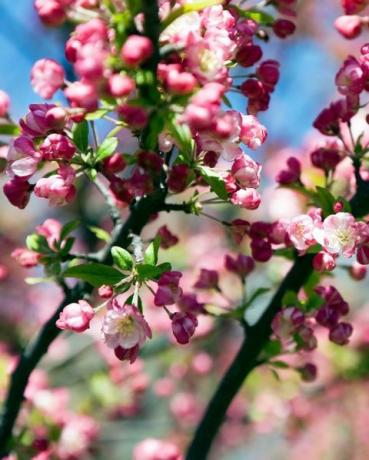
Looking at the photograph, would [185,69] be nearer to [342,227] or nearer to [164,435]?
[342,227]

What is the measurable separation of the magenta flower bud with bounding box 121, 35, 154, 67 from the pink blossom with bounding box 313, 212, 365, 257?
1.58 ft

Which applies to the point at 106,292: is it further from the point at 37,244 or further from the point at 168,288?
the point at 37,244

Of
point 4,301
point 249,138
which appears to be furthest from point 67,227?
point 4,301

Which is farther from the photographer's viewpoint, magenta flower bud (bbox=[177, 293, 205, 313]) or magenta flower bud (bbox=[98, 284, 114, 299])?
magenta flower bud (bbox=[177, 293, 205, 313])

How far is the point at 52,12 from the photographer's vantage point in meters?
1.08

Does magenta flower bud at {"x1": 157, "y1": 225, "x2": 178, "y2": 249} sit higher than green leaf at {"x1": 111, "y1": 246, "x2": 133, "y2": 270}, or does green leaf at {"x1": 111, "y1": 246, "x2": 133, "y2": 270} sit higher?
green leaf at {"x1": 111, "y1": 246, "x2": 133, "y2": 270}

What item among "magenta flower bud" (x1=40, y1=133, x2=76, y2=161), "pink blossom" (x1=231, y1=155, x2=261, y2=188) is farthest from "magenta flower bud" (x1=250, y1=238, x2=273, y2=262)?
"magenta flower bud" (x1=40, y1=133, x2=76, y2=161)

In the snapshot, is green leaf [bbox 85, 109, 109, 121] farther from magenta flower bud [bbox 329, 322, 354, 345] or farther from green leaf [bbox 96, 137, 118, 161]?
magenta flower bud [bbox 329, 322, 354, 345]

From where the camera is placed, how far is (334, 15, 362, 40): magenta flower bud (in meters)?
1.31

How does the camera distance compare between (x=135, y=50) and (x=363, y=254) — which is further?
(x=363, y=254)

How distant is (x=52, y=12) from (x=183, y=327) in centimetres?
59

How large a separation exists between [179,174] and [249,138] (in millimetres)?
138

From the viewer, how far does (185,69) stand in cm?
104

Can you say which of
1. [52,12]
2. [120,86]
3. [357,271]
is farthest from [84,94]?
[357,271]
